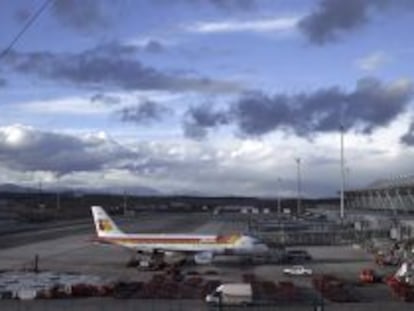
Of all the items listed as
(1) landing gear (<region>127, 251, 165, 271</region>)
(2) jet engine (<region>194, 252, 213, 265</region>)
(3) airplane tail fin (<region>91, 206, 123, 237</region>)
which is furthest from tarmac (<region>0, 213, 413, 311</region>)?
(3) airplane tail fin (<region>91, 206, 123, 237</region>)

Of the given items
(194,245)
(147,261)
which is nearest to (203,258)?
(194,245)

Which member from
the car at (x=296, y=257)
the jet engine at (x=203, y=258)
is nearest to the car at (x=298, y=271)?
the jet engine at (x=203, y=258)

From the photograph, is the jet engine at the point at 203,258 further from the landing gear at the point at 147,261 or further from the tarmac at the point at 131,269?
the landing gear at the point at 147,261

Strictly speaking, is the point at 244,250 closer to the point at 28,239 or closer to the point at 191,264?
the point at 191,264

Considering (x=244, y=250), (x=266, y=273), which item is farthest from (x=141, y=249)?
(x=266, y=273)

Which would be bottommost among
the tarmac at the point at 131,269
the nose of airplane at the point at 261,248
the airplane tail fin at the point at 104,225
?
the tarmac at the point at 131,269

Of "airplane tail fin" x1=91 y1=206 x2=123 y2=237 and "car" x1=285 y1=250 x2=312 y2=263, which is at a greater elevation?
"airplane tail fin" x1=91 y1=206 x2=123 y2=237

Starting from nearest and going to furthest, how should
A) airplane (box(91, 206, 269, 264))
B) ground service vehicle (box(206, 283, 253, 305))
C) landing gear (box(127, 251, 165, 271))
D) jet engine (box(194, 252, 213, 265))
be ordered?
1. ground service vehicle (box(206, 283, 253, 305))
2. landing gear (box(127, 251, 165, 271))
3. jet engine (box(194, 252, 213, 265))
4. airplane (box(91, 206, 269, 264))

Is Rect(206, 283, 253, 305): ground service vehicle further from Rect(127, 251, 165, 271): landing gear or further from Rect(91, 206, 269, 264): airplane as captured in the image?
Rect(91, 206, 269, 264): airplane

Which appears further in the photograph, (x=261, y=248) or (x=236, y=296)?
(x=261, y=248)

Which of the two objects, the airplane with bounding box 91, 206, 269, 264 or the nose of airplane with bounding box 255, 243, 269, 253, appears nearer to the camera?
the airplane with bounding box 91, 206, 269, 264

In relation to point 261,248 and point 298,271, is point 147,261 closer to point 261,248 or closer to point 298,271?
point 261,248

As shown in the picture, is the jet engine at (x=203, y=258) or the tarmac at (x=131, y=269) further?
the jet engine at (x=203, y=258)

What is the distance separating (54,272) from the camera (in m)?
98.7
